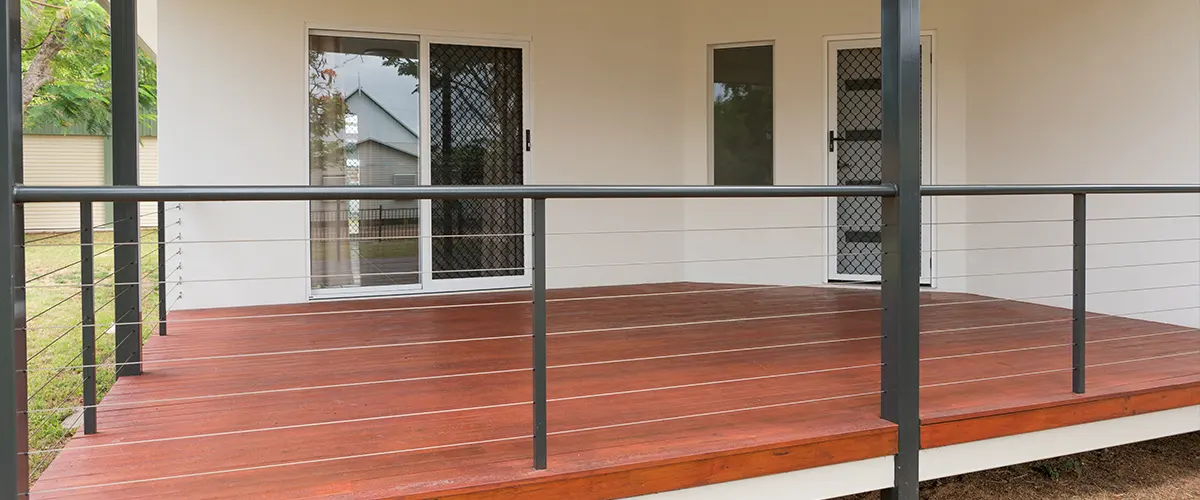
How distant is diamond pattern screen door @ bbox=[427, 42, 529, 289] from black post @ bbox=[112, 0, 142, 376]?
2.12 m

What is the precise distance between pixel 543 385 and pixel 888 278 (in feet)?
3.68

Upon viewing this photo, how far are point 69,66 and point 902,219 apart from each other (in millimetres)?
9852

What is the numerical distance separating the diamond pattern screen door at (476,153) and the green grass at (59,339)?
5.29 ft

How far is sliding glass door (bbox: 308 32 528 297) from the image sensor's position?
→ 4.83m

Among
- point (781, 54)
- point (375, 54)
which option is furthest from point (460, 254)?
point (781, 54)

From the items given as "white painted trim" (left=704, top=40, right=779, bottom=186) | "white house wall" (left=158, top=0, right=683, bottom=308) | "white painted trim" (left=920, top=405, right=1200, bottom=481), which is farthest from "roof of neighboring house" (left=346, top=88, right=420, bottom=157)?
"white painted trim" (left=920, top=405, right=1200, bottom=481)

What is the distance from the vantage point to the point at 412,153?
4977 mm

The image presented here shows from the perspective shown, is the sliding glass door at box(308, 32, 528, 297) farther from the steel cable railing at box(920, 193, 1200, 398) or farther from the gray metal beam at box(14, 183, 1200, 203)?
the gray metal beam at box(14, 183, 1200, 203)

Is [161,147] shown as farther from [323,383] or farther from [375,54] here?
[323,383]

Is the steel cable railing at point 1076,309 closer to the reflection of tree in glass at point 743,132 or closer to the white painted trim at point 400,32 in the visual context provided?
the reflection of tree in glass at point 743,132

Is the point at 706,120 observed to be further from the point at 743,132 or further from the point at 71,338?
the point at 71,338

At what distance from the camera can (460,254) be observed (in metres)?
5.17

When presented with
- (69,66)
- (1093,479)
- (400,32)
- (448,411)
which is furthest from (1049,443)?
(69,66)

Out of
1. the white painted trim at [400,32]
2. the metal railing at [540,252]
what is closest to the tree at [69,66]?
the white painted trim at [400,32]
